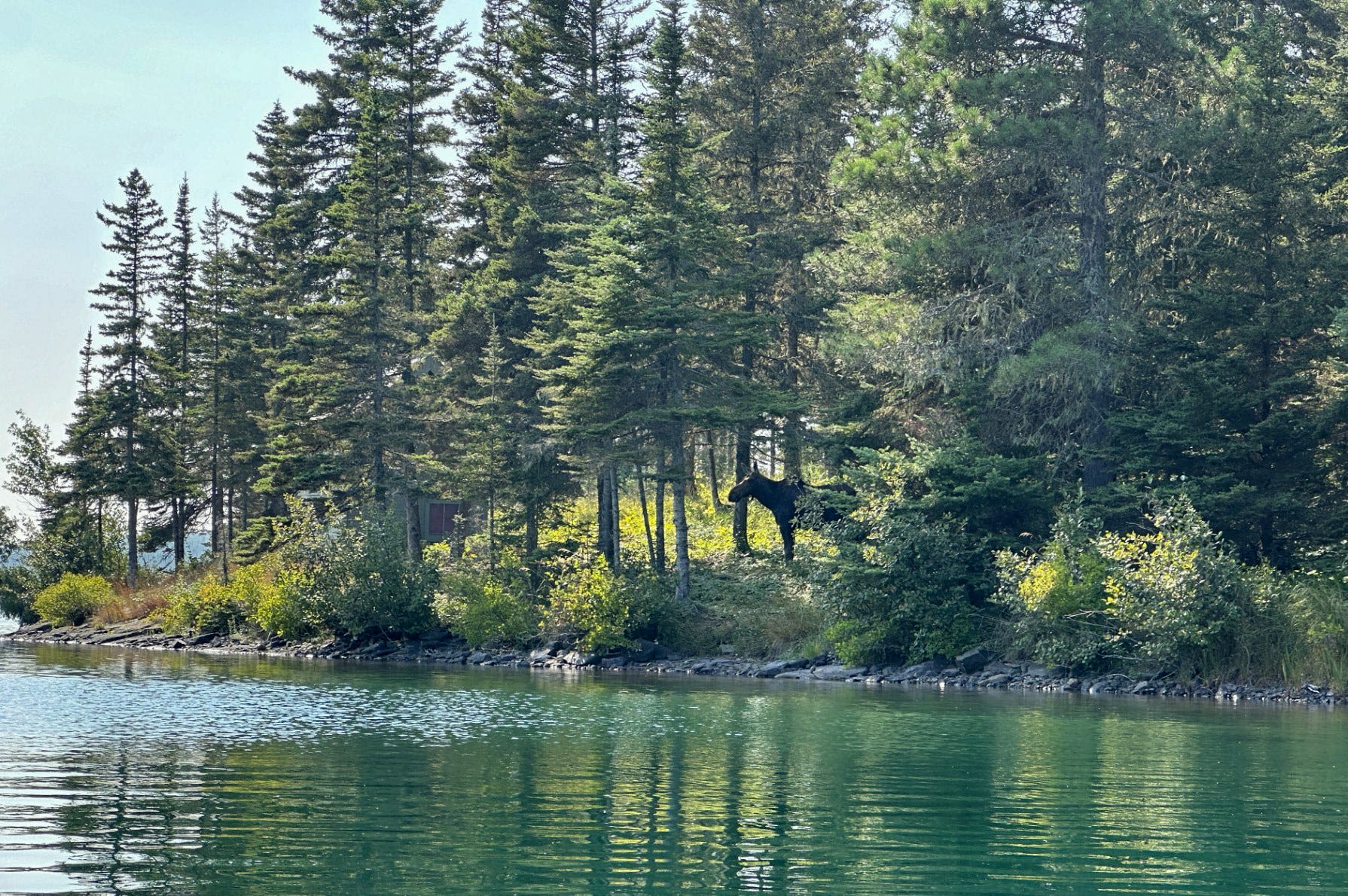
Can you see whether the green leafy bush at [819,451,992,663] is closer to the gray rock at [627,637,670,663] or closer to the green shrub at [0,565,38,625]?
the gray rock at [627,637,670,663]

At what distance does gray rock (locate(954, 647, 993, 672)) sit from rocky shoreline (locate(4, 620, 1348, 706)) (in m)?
0.02

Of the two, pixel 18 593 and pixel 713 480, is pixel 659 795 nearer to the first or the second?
→ pixel 713 480

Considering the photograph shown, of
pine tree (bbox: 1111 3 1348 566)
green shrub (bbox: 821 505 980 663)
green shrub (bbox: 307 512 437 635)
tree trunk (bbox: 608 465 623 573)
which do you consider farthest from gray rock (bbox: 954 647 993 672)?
green shrub (bbox: 307 512 437 635)

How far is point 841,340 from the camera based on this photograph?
3772 centimetres

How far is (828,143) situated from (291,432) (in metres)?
20.8

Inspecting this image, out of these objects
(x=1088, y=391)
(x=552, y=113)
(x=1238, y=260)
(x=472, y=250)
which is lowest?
(x=1088, y=391)

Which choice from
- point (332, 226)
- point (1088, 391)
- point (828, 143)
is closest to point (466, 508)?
point (332, 226)

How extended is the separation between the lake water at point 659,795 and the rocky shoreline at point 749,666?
2.27 m

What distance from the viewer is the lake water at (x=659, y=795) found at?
40.5 feet

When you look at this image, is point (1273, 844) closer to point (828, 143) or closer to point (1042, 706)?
point (1042, 706)

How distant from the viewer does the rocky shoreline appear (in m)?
31.4

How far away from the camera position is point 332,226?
56.6 m

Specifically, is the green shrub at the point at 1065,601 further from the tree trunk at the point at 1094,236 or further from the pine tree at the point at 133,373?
the pine tree at the point at 133,373

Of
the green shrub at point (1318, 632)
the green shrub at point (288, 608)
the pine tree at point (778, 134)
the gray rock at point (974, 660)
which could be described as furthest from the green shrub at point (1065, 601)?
the green shrub at point (288, 608)
